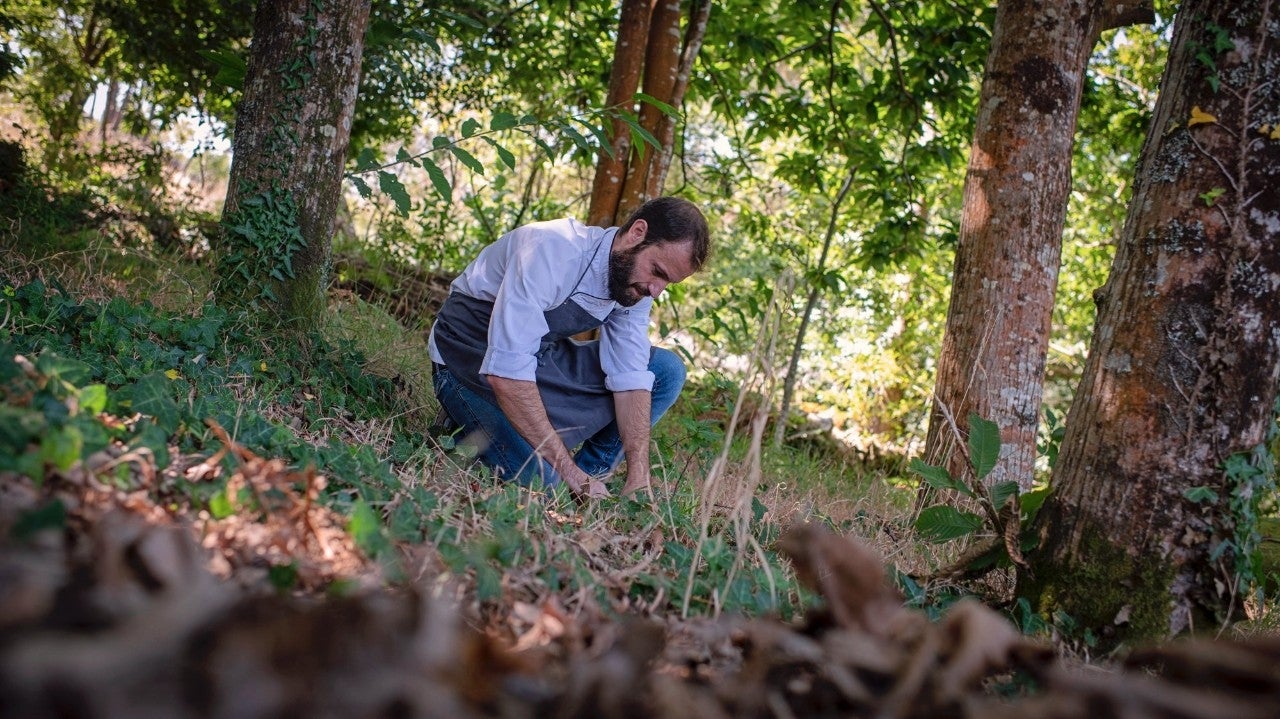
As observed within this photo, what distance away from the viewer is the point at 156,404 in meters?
2.04

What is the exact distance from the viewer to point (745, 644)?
5.09ft

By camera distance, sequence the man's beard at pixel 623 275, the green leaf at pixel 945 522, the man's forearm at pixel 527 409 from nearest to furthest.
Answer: the green leaf at pixel 945 522
the man's forearm at pixel 527 409
the man's beard at pixel 623 275

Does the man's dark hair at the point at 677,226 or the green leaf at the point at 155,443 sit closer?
the green leaf at the point at 155,443

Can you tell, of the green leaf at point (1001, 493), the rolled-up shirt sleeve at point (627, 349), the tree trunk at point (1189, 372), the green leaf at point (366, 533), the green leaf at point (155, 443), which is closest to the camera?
the green leaf at point (366, 533)

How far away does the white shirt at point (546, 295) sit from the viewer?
10.8 ft

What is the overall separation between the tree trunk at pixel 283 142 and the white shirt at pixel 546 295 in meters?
0.76

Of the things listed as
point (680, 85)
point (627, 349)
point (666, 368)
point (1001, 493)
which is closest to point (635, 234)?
point (627, 349)

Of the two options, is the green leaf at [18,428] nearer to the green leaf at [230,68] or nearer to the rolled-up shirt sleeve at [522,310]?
the rolled-up shirt sleeve at [522,310]

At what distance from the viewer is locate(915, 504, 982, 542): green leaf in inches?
107

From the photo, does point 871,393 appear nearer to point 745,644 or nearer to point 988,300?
point 988,300

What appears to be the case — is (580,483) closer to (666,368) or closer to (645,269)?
(645,269)

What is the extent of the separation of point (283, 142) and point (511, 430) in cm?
162

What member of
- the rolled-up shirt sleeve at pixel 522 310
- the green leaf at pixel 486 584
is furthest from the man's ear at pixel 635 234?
the green leaf at pixel 486 584

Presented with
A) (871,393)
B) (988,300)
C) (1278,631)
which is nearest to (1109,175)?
(871,393)
